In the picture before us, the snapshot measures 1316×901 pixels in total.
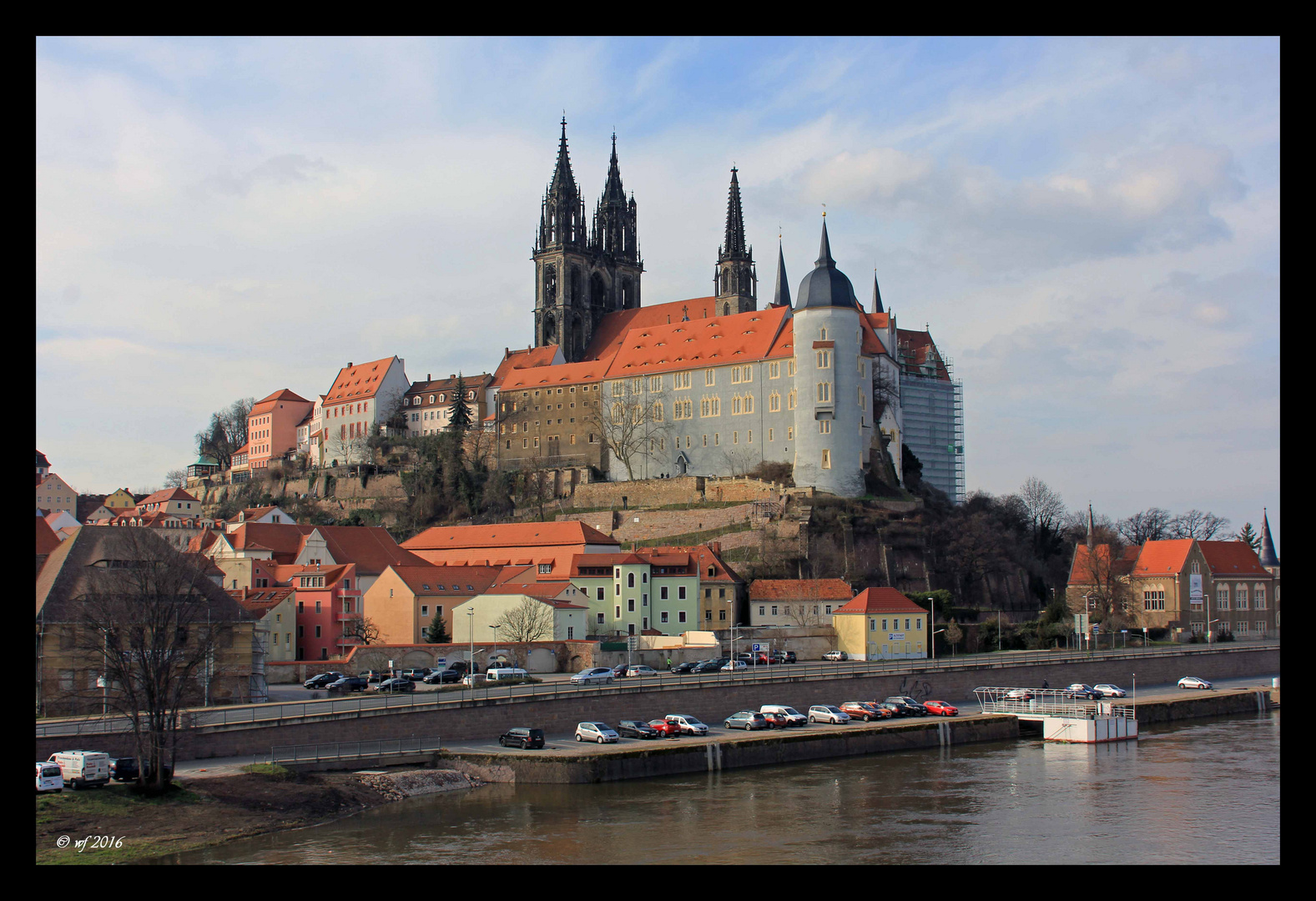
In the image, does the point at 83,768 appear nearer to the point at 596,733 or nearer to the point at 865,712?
the point at 596,733

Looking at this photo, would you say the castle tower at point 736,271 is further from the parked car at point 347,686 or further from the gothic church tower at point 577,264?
the parked car at point 347,686

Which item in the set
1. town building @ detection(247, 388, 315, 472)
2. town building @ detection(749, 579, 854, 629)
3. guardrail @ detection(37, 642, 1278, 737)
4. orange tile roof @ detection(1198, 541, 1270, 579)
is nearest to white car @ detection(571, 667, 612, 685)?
guardrail @ detection(37, 642, 1278, 737)

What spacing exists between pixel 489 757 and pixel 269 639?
24360 mm

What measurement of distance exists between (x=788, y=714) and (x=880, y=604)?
836 inches

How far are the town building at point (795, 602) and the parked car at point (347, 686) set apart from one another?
89.1 feet

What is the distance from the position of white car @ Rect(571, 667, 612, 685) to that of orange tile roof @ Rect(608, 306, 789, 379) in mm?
41905

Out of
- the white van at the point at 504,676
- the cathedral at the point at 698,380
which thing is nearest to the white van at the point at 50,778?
A: the white van at the point at 504,676

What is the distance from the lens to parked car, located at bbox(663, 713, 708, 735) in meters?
42.8

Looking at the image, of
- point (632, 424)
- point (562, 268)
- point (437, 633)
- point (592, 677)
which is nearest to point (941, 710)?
point (592, 677)

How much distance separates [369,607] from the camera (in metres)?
63.6

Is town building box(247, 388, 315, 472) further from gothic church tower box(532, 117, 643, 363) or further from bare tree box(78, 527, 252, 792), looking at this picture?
bare tree box(78, 527, 252, 792)
